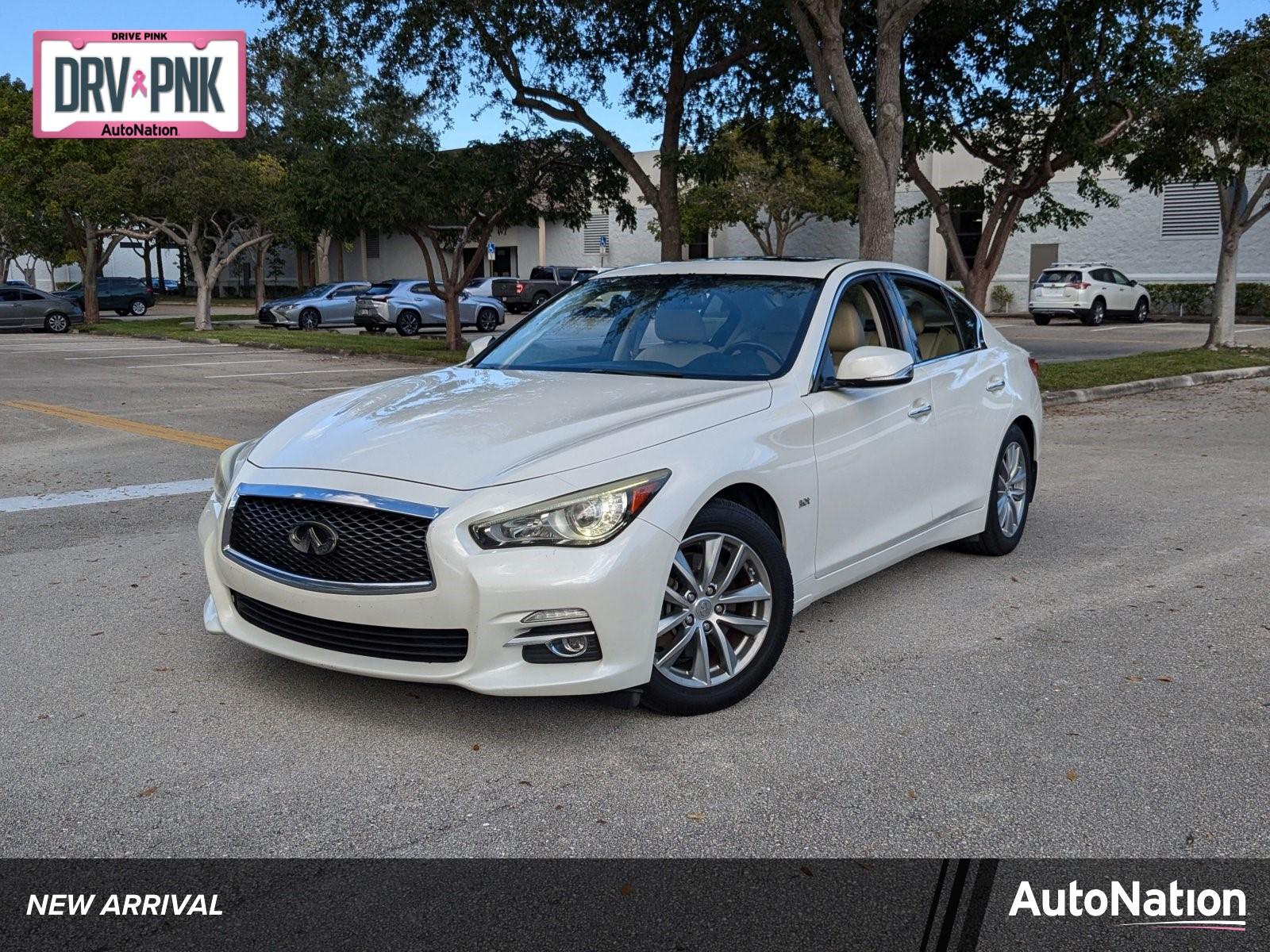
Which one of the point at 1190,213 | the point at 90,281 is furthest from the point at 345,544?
the point at 1190,213

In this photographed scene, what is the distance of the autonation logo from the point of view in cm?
300

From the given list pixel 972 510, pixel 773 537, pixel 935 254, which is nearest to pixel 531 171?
pixel 972 510

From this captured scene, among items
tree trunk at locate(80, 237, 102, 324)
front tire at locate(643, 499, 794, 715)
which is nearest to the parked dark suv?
tree trunk at locate(80, 237, 102, 324)

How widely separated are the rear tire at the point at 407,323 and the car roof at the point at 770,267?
89.4 ft

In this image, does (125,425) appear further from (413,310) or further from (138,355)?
(413,310)

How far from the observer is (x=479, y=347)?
604 cm

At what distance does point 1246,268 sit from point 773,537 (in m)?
40.2

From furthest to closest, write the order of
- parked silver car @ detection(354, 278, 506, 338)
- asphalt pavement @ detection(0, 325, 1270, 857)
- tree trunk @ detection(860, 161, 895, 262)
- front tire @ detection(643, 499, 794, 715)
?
1. parked silver car @ detection(354, 278, 506, 338)
2. tree trunk @ detection(860, 161, 895, 262)
3. front tire @ detection(643, 499, 794, 715)
4. asphalt pavement @ detection(0, 325, 1270, 857)

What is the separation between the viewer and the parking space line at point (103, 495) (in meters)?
8.27

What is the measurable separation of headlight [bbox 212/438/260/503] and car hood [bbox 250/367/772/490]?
129 mm

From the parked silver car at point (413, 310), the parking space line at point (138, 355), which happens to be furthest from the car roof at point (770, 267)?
the parked silver car at point (413, 310)

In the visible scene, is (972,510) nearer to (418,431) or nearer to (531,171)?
(418,431)

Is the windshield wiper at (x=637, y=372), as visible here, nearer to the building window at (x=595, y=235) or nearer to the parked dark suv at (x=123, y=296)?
the parked dark suv at (x=123, y=296)

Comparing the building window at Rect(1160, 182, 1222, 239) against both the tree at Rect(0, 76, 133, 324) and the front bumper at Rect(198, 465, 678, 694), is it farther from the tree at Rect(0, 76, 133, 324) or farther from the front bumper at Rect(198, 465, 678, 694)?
the front bumper at Rect(198, 465, 678, 694)
